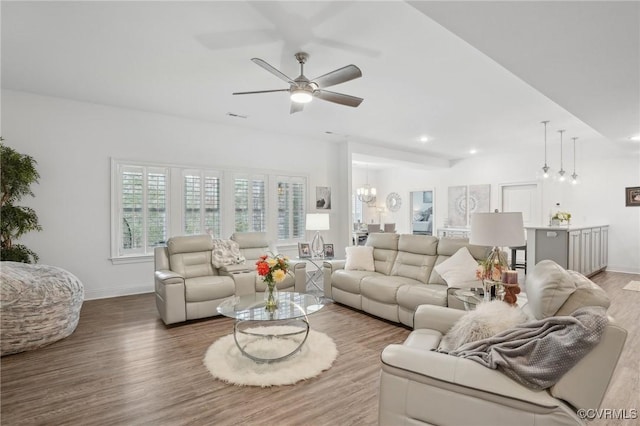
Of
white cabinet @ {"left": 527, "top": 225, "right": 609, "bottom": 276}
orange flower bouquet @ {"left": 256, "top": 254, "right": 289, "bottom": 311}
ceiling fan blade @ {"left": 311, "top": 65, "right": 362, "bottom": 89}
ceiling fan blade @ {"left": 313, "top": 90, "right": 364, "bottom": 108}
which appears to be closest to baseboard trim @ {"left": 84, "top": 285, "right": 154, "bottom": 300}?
orange flower bouquet @ {"left": 256, "top": 254, "right": 289, "bottom": 311}

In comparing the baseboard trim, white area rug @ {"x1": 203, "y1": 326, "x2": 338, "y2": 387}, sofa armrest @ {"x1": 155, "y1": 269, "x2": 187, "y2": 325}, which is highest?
sofa armrest @ {"x1": 155, "y1": 269, "x2": 187, "y2": 325}

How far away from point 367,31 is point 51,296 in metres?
3.93

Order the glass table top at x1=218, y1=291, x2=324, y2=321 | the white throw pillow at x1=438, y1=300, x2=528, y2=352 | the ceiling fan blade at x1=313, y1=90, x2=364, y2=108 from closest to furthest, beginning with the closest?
1. the white throw pillow at x1=438, y1=300, x2=528, y2=352
2. the glass table top at x1=218, y1=291, x2=324, y2=321
3. the ceiling fan blade at x1=313, y1=90, x2=364, y2=108

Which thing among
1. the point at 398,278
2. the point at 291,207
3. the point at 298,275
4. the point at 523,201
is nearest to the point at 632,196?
the point at 523,201

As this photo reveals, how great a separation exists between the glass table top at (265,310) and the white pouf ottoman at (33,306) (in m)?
1.65

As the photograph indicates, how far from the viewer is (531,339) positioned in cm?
149

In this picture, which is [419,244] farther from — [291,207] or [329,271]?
[291,207]

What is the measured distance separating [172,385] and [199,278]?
1804mm

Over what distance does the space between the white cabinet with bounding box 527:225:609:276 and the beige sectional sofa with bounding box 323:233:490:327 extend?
3020 millimetres

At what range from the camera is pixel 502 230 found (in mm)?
2562

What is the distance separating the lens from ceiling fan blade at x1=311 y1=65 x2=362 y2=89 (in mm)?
2806

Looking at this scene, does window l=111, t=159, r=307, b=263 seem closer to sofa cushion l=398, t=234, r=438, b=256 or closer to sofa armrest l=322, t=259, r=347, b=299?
sofa armrest l=322, t=259, r=347, b=299

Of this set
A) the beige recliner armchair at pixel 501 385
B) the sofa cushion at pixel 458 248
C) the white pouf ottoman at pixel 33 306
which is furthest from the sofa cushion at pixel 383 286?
the white pouf ottoman at pixel 33 306

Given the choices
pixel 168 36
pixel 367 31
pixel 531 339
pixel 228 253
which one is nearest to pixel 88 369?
pixel 228 253
